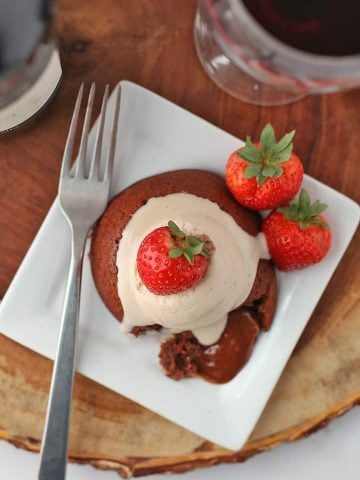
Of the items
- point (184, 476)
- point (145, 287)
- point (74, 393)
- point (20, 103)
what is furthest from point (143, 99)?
point (184, 476)

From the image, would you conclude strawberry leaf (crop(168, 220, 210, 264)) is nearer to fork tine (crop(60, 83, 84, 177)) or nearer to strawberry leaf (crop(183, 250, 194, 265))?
strawberry leaf (crop(183, 250, 194, 265))

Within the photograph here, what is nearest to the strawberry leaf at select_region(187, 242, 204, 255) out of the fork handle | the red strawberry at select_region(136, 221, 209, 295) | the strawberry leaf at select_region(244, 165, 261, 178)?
the red strawberry at select_region(136, 221, 209, 295)

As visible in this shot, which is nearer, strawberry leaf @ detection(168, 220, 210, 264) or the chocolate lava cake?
strawberry leaf @ detection(168, 220, 210, 264)

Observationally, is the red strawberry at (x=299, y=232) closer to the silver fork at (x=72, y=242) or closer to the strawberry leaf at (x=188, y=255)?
the strawberry leaf at (x=188, y=255)

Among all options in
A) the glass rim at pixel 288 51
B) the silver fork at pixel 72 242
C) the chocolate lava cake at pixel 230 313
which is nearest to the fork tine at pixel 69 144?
the silver fork at pixel 72 242

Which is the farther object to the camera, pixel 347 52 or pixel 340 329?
pixel 340 329

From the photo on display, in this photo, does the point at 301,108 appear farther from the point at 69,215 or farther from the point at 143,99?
the point at 69,215

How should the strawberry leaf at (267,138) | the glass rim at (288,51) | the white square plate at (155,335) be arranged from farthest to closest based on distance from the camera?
the white square plate at (155,335)
the strawberry leaf at (267,138)
the glass rim at (288,51)
